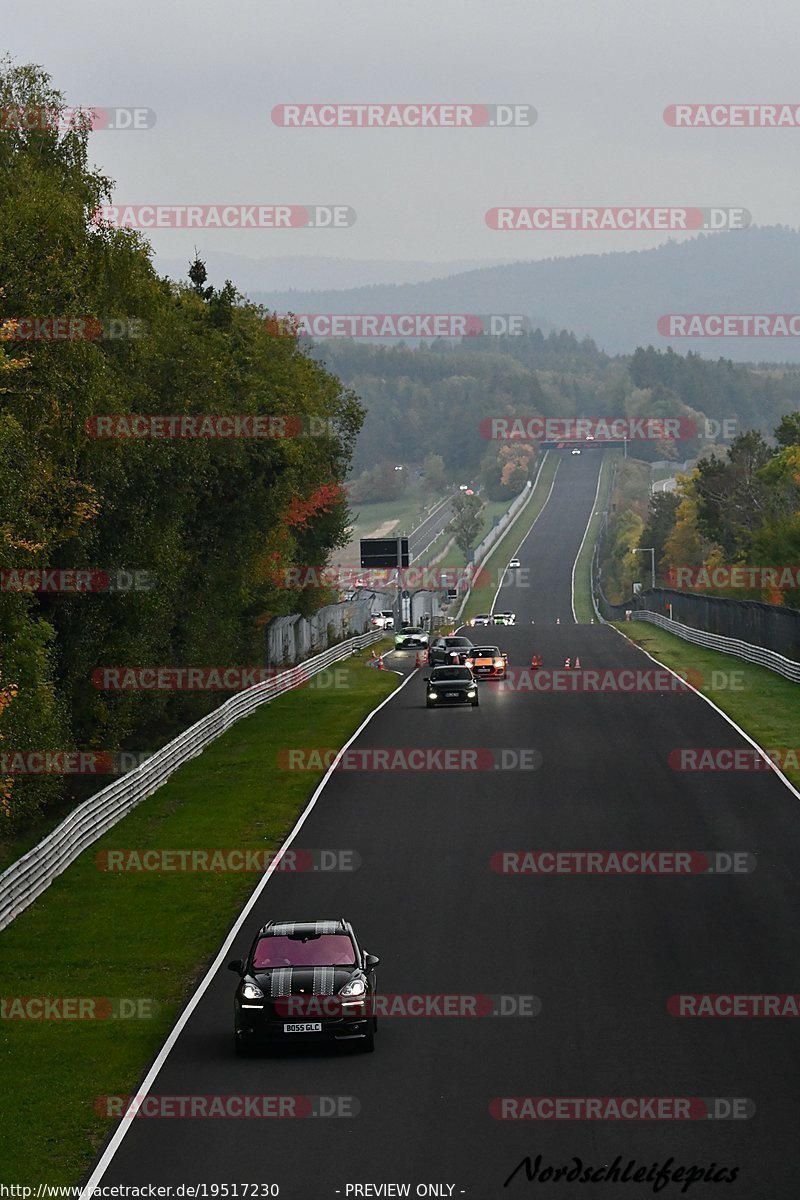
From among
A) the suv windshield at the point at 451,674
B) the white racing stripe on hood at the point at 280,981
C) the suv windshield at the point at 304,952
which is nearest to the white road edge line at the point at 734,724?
the suv windshield at the point at 451,674

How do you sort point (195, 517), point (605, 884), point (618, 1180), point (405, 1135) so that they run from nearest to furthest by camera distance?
point (618, 1180)
point (405, 1135)
point (605, 884)
point (195, 517)

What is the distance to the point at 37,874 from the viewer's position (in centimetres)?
3203

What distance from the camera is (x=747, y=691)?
61.1 metres

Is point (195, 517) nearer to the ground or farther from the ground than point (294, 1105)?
farther from the ground

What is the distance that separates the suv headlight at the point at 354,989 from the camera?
777 inches

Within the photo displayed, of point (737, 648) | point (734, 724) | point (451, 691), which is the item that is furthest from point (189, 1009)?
point (737, 648)

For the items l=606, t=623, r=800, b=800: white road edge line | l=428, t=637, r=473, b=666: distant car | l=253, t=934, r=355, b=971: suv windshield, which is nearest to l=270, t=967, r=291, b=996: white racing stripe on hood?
l=253, t=934, r=355, b=971: suv windshield

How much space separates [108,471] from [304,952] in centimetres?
2263

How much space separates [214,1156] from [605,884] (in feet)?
49.9

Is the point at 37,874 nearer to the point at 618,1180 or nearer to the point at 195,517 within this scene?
the point at 618,1180

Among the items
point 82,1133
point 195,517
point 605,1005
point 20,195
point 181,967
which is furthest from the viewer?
point 195,517

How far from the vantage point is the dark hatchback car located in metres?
19.7

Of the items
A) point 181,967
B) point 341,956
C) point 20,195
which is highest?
point 20,195

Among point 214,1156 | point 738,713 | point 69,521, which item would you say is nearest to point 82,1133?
point 214,1156
